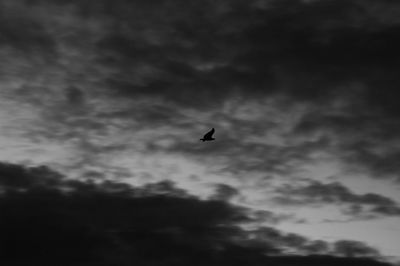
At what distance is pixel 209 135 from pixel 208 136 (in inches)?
8.0

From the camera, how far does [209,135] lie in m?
16.8

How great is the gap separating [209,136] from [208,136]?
22cm

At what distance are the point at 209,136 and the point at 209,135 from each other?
1.04 ft

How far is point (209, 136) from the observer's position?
54.1 ft

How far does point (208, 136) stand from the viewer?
1669 cm
